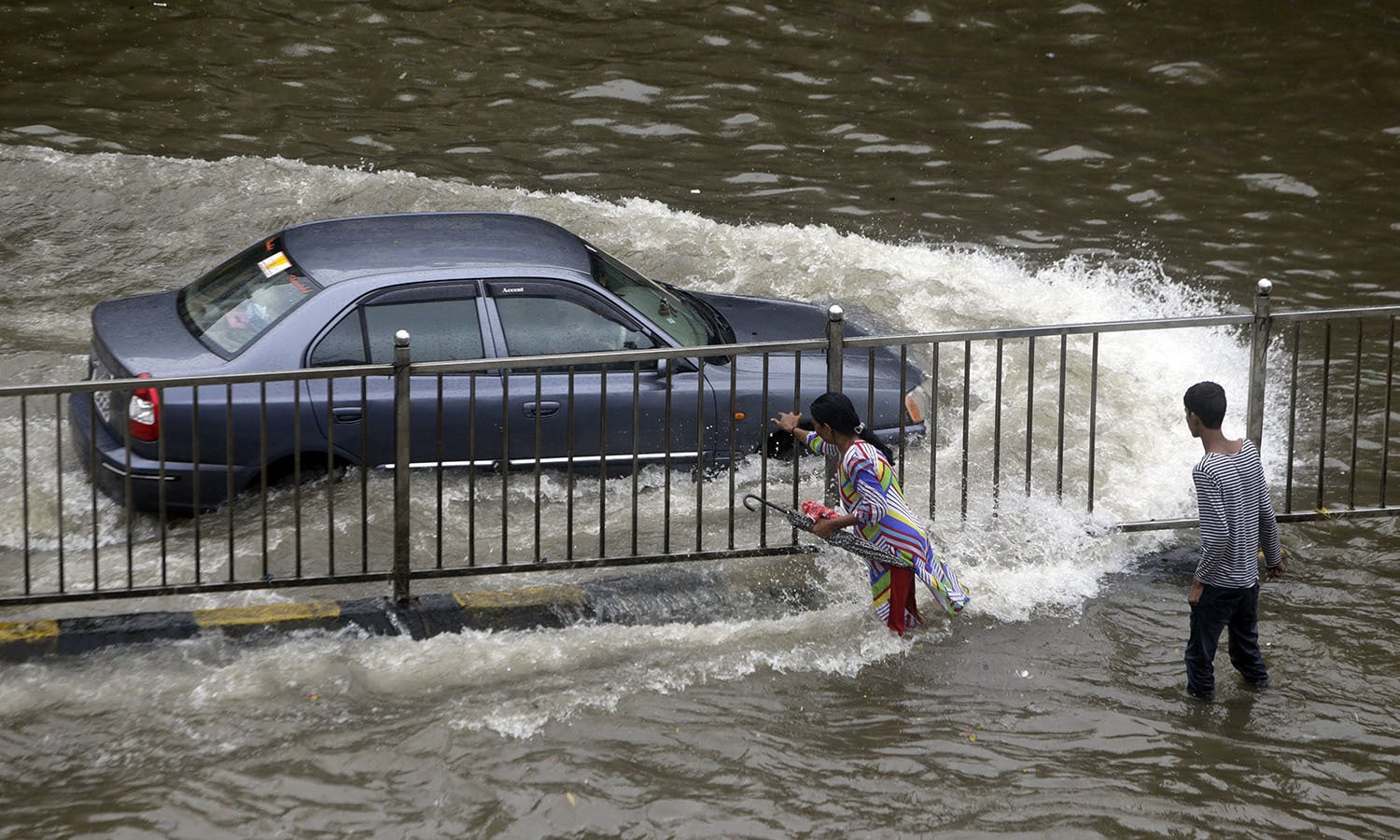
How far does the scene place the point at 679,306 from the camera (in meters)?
8.59

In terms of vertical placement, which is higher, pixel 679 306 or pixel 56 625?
pixel 679 306

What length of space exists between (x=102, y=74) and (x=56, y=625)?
34.5 ft

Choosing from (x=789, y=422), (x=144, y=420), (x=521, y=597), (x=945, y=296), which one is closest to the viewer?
(x=789, y=422)

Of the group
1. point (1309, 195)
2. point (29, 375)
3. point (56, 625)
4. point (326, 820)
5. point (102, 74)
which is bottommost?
point (326, 820)

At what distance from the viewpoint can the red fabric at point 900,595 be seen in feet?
21.7

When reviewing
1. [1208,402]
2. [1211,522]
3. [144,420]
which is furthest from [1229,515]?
[144,420]

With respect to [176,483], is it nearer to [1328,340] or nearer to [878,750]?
[878,750]

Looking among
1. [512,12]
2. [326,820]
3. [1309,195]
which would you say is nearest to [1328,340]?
[326,820]

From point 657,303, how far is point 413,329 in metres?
1.46

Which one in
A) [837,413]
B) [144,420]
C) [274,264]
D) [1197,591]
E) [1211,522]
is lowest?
[1197,591]

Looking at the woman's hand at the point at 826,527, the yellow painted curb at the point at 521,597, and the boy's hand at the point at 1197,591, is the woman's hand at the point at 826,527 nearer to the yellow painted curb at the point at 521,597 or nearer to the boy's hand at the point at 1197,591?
the yellow painted curb at the point at 521,597

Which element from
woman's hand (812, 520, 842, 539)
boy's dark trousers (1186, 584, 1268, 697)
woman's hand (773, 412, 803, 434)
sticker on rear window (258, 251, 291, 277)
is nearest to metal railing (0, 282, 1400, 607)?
woman's hand (773, 412, 803, 434)

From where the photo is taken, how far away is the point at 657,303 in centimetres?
838

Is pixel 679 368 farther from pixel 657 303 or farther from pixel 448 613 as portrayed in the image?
pixel 448 613
